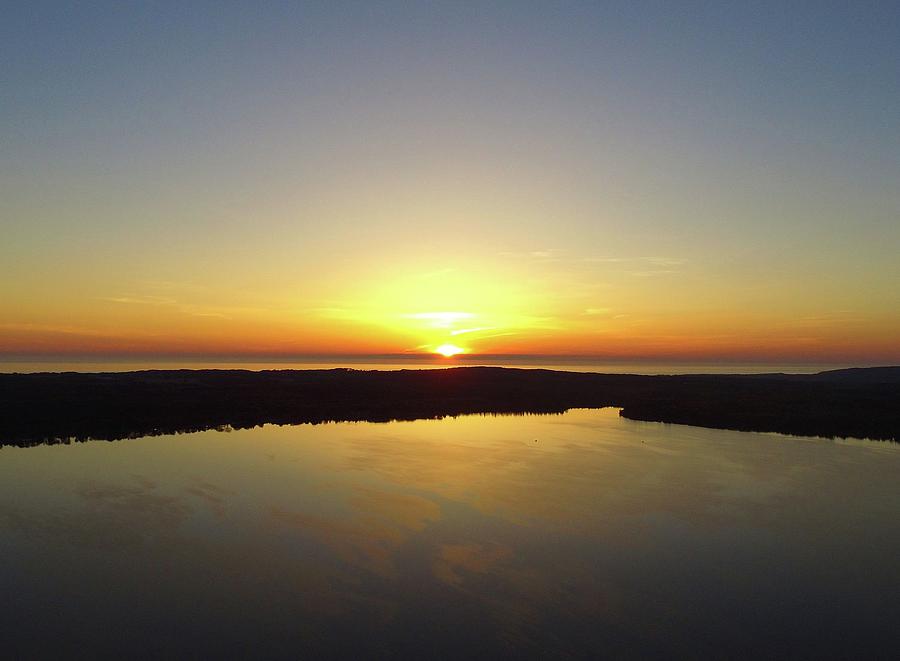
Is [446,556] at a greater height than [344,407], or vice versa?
[344,407]

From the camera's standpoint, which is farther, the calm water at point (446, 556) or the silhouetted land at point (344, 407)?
the silhouetted land at point (344, 407)

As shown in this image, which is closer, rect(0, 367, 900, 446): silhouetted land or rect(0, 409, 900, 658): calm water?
rect(0, 409, 900, 658): calm water

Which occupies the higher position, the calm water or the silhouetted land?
the silhouetted land

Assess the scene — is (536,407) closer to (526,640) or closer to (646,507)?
(646,507)

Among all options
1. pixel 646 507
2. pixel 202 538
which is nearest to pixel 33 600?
pixel 202 538

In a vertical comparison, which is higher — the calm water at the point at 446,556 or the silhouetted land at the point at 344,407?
the silhouetted land at the point at 344,407

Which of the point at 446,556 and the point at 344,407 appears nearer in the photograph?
the point at 446,556

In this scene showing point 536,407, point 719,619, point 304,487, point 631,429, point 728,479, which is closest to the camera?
point 719,619

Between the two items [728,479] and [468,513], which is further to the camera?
[728,479]
